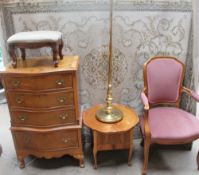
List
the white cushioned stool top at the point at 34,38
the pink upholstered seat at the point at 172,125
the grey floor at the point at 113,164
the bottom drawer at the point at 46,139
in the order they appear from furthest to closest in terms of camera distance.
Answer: the grey floor at the point at 113,164, the bottom drawer at the point at 46,139, the pink upholstered seat at the point at 172,125, the white cushioned stool top at the point at 34,38

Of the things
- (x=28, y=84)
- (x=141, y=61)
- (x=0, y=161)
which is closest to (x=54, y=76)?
(x=28, y=84)

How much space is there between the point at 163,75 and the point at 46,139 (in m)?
1.22

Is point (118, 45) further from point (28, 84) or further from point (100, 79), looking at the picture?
point (28, 84)

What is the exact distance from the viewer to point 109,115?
6.64 feet

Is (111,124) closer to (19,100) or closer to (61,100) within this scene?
(61,100)

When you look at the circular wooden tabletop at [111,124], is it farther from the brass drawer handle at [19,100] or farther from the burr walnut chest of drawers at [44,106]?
the brass drawer handle at [19,100]

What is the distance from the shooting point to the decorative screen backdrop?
1.96 meters

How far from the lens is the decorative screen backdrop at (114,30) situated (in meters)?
1.96

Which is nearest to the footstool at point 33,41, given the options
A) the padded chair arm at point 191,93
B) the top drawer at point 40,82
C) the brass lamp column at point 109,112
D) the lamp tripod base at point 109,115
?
the top drawer at point 40,82

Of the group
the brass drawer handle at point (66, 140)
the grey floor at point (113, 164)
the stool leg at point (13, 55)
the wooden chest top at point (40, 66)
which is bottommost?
the grey floor at point (113, 164)

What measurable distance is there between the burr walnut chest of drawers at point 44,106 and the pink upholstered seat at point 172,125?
0.66 metres

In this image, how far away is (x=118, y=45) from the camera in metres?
2.12

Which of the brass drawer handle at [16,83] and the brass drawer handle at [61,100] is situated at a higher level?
the brass drawer handle at [16,83]

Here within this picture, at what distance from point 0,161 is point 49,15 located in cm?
151
